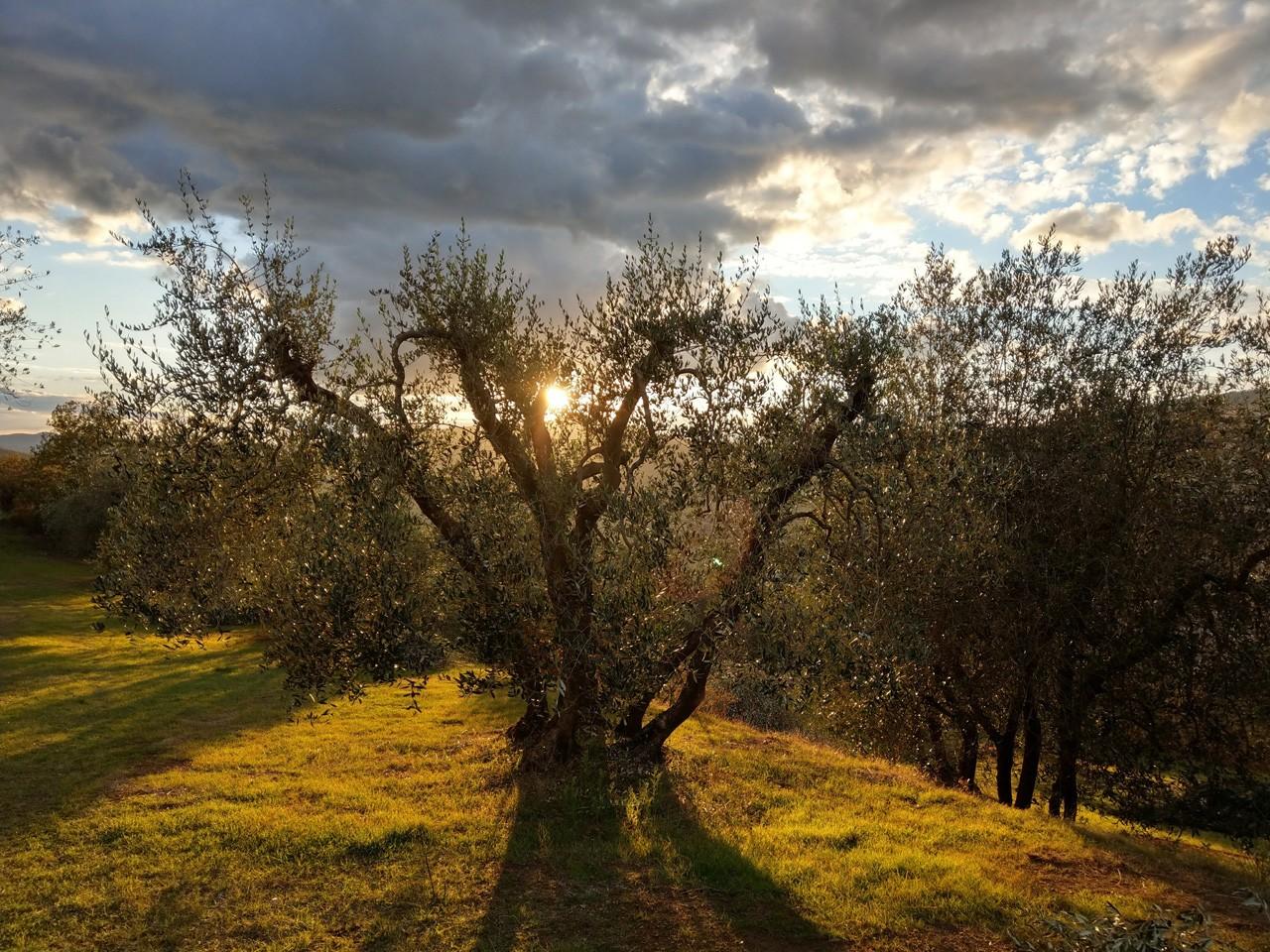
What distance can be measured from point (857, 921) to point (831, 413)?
922cm

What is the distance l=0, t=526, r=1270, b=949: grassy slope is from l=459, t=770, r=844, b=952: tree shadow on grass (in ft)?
0.16

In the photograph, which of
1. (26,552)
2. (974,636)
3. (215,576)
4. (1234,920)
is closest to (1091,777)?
(974,636)

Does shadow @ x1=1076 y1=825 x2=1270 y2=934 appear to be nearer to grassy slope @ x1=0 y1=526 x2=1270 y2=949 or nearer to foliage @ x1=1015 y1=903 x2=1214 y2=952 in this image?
grassy slope @ x1=0 y1=526 x2=1270 y2=949

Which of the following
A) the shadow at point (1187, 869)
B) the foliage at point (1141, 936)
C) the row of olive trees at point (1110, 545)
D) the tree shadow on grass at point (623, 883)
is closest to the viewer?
the foliage at point (1141, 936)

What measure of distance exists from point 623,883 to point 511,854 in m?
2.47

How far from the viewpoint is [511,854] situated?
50.2ft

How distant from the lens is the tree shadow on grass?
1235cm

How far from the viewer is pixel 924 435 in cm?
1795

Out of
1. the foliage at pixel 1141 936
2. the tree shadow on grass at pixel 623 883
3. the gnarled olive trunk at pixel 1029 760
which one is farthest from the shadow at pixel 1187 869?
the tree shadow on grass at pixel 623 883

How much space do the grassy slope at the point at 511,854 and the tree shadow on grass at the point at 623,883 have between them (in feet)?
0.16

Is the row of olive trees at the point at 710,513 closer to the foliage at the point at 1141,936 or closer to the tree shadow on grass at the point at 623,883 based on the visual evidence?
the tree shadow on grass at the point at 623,883

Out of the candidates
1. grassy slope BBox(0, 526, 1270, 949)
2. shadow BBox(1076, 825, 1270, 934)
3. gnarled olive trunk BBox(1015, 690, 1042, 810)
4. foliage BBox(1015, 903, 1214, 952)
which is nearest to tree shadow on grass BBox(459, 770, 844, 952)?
grassy slope BBox(0, 526, 1270, 949)

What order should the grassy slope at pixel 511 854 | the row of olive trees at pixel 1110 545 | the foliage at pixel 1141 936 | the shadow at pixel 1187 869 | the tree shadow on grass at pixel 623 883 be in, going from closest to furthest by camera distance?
the foliage at pixel 1141 936 → the tree shadow on grass at pixel 623 883 → the grassy slope at pixel 511 854 → the shadow at pixel 1187 869 → the row of olive trees at pixel 1110 545

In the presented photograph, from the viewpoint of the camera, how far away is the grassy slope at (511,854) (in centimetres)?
1265
